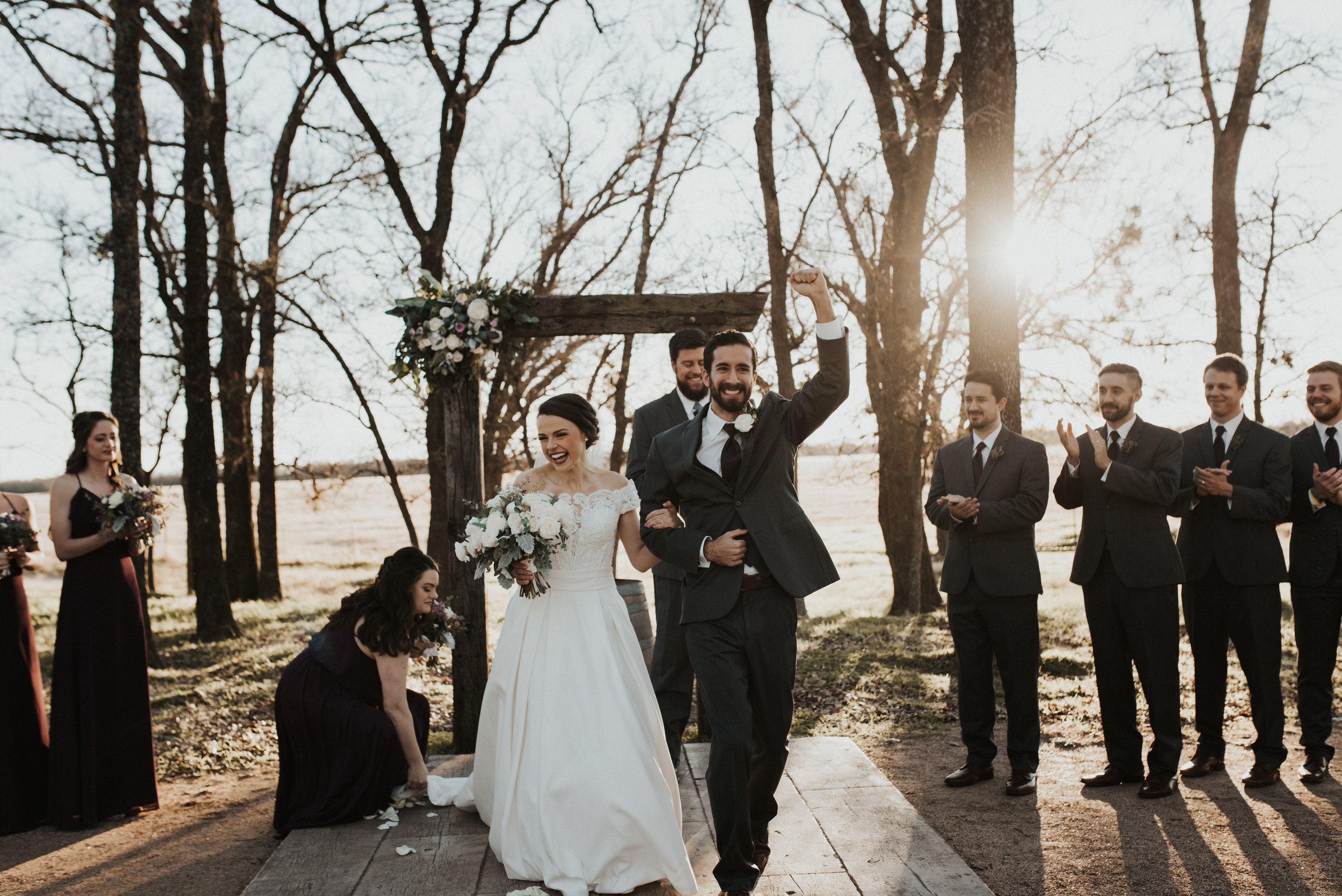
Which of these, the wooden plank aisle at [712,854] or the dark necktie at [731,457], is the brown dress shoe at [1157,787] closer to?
the wooden plank aisle at [712,854]

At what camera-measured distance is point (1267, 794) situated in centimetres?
504

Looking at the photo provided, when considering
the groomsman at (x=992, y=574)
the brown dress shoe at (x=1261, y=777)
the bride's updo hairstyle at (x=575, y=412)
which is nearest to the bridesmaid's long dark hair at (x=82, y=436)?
the bride's updo hairstyle at (x=575, y=412)

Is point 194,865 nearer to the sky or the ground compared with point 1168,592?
nearer to the ground

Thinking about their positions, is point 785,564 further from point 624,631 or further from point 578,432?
point 578,432

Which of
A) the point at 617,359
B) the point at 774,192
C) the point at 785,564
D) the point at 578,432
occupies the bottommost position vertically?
the point at 785,564

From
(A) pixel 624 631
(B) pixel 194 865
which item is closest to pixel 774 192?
(A) pixel 624 631

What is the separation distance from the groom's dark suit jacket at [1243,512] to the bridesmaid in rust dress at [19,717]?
20.6 feet

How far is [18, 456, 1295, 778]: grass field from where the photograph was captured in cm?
720

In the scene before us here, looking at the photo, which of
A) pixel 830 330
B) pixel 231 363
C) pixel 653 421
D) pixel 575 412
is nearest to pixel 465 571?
pixel 653 421

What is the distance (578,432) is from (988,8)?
222 inches

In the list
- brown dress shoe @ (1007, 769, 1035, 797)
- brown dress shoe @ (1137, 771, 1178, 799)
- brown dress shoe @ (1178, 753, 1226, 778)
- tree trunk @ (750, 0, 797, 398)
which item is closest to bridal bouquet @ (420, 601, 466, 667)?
brown dress shoe @ (1007, 769, 1035, 797)

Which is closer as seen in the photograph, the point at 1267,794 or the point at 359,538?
the point at 1267,794

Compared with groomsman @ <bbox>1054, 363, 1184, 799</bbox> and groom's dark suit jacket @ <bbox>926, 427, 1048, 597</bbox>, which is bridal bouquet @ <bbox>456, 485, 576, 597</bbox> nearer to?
groom's dark suit jacket @ <bbox>926, 427, 1048, 597</bbox>

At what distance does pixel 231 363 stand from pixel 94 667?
1094 cm
